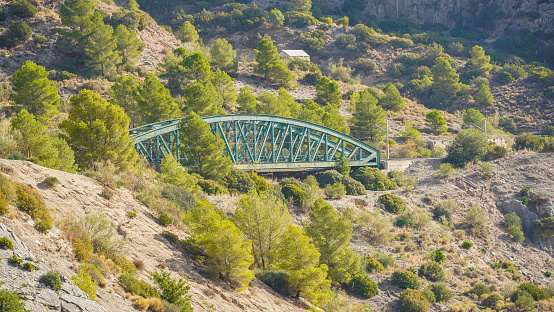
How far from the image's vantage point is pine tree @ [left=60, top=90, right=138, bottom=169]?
2880cm

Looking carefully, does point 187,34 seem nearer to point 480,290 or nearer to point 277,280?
point 480,290

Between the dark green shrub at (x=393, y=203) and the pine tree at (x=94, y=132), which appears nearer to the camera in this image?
the pine tree at (x=94, y=132)

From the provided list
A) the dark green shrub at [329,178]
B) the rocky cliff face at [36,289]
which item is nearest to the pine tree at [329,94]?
the dark green shrub at [329,178]

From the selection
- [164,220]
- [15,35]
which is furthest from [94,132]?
[15,35]

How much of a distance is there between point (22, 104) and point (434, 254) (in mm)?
38783

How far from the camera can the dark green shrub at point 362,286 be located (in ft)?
103

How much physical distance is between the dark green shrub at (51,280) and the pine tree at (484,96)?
301 feet

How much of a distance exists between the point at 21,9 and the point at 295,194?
55650 millimetres

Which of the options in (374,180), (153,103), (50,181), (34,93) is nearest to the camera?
(50,181)

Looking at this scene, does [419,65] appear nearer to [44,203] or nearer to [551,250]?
[551,250]

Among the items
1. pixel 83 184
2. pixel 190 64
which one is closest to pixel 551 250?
pixel 83 184

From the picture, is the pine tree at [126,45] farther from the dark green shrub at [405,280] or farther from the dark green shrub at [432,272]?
the dark green shrub at [405,280]

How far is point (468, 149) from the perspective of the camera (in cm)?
5941

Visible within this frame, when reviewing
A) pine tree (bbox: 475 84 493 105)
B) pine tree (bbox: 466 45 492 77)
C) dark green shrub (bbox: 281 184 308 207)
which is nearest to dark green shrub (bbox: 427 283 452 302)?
dark green shrub (bbox: 281 184 308 207)
